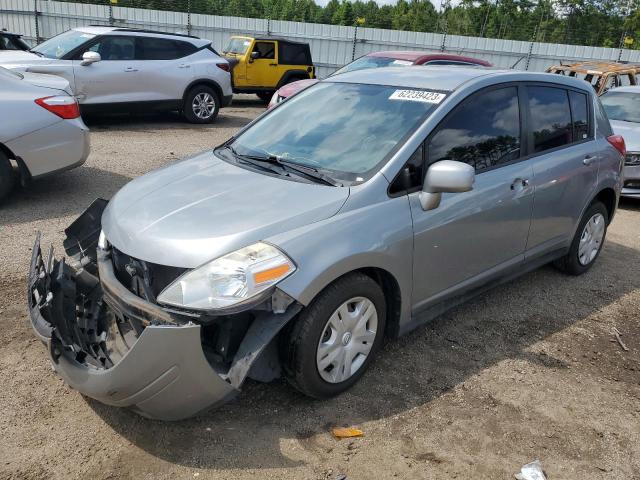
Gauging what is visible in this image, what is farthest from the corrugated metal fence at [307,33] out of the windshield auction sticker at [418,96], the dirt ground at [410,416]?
the dirt ground at [410,416]

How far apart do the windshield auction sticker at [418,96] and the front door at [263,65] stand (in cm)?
1246

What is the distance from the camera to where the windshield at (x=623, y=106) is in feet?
28.8

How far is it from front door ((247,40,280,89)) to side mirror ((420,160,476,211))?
13118mm

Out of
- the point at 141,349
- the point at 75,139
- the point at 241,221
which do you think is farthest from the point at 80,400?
the point at 75,139

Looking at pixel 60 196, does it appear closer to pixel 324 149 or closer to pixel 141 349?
pixel 324 149

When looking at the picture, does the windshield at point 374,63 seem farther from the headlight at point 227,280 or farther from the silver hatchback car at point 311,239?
the headlight at point 227,280

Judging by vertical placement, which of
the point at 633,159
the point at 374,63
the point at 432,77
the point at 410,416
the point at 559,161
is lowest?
the point at 410,416

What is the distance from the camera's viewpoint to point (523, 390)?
349 centimetres

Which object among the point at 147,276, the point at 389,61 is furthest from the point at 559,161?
the point at 389,61

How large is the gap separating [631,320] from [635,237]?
2581mm

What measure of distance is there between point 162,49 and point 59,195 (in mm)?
5726

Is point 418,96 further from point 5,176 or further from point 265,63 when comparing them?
point 265,63

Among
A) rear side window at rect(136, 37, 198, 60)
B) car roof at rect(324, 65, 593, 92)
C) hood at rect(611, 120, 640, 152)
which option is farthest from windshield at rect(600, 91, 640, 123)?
rear side window at rect(136, 37, 198, 60)

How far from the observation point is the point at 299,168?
3.47 metres
